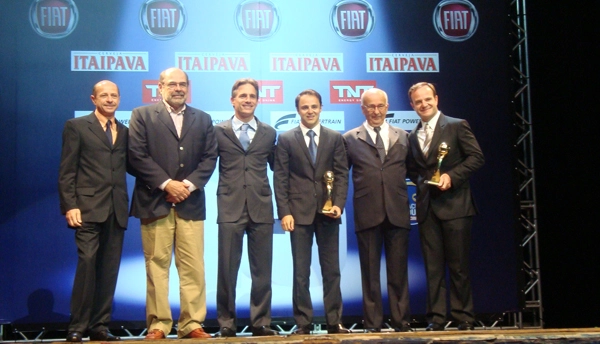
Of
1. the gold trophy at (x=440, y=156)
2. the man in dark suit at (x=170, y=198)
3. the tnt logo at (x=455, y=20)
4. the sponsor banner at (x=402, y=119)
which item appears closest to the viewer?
the man in dark suit at (x=170, y=198)

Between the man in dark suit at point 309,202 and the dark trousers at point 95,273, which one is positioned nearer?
the dark trousers at point 95,273

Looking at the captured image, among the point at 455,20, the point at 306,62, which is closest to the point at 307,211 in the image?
the point at 306,62

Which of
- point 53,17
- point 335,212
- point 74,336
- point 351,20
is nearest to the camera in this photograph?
point 74,336

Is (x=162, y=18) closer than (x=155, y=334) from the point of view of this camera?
No

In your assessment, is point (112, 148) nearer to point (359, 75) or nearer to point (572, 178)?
point (359, 75)

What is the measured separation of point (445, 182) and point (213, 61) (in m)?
2.49

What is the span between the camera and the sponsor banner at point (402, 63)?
6.11m

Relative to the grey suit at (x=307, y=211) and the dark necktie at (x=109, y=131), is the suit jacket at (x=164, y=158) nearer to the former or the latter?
the dark necktie at (x=109, y=131)

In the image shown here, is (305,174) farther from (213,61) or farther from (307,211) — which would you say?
(213,61)

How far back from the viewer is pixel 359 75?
20.0 feet

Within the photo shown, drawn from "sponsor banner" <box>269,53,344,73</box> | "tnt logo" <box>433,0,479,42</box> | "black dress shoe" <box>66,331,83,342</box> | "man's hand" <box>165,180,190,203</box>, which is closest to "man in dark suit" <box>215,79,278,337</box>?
"man's hand" <box>165,180,190,203</box>

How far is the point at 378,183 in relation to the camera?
15.3ft

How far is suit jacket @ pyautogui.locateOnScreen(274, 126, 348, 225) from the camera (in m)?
4.61

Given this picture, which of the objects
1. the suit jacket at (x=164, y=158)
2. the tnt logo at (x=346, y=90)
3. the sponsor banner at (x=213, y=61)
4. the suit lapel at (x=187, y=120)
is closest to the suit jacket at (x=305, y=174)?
→ the suit jacket at (x=164, y=158)
